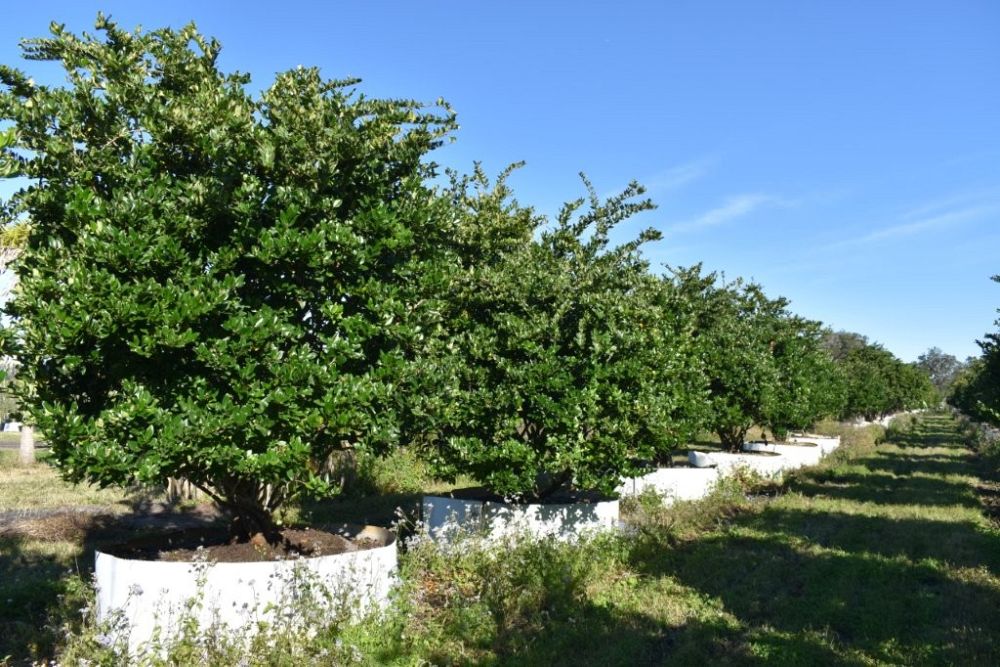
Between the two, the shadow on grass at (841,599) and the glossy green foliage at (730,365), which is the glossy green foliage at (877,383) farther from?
the shadow on grass at (841,599)

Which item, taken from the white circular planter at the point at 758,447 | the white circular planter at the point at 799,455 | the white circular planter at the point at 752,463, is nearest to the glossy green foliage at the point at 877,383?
the white circular planter at the point at 799,455

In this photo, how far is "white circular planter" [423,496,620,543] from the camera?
387 inches

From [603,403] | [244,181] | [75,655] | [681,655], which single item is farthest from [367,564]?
[603,403]

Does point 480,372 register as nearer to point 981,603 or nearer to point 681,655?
point 681,655

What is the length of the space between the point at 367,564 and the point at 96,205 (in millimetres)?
4005

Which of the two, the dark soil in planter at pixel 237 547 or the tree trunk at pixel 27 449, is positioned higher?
the tree trunk at pixel 27 449

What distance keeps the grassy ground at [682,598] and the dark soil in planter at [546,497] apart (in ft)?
2.82

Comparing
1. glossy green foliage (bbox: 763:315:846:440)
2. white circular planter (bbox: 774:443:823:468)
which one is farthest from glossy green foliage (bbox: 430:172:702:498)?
white circular planter (bbox: 774:443:823:468)

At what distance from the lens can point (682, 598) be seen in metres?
8.23

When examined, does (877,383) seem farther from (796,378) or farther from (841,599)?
(841,599)

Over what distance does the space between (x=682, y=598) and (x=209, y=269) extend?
6.10 metres

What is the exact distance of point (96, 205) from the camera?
6.19 metres

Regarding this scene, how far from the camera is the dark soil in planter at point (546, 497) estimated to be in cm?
1134

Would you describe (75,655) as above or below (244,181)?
below
